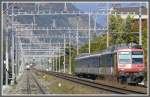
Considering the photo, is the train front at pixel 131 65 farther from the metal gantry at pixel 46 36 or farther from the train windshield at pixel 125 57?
the metal gantry at pixel 46 36

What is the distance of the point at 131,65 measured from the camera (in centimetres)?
3831

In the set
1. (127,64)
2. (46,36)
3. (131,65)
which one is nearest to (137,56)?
(131,65)

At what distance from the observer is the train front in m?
37.8

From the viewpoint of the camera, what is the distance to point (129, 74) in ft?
124

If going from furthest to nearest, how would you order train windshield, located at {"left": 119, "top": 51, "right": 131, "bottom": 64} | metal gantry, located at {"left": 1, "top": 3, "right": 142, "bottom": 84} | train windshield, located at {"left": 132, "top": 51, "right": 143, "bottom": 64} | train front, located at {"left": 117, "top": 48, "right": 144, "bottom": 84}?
metal gantry, located at {"left": 1, "top": 3, "right": 142, "bottom": 84} → train windshield, located at {"left": 119, "top": 51, "right": 131, "bottom": 64} → train windshield, located at {"left": 132, "top": 51, "right": 143, "bottom": 64} → train front, located at {"left": 117, "top": 48, "right": 144, "bottom": 84}

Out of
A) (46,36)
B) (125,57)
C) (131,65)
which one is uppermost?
(46,36)

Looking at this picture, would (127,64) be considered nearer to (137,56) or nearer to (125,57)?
(125,57)

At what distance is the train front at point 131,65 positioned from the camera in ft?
124

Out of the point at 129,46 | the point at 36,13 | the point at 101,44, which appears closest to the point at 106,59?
the point at 129,46

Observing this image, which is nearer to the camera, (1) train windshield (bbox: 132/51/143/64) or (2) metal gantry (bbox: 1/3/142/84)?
(1) train windshield (bbox: 132/51/143/64)

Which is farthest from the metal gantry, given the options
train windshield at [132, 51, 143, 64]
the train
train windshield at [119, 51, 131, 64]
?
train windshield at [132, 51, 143, 64]

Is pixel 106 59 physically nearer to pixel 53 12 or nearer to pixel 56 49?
pixel 53 12

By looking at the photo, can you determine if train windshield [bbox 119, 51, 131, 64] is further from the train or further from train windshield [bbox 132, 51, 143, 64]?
train windshield [bbox 132, 51, 143, 64]

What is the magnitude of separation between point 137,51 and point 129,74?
1740 mm
